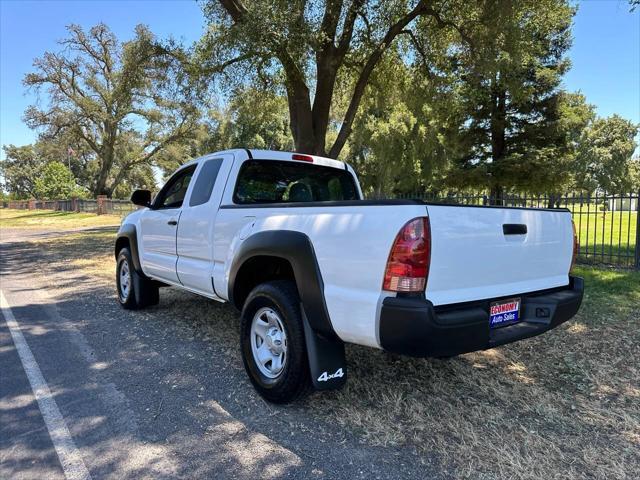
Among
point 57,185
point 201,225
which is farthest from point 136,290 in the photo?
point 57,185

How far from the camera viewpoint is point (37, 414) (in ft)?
10.8

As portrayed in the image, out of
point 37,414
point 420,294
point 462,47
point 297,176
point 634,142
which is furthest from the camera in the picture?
point 634,142

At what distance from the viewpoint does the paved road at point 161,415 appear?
271 centimetres

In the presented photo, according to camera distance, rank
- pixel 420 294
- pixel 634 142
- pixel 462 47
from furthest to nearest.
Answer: pixel 634 142 → pixel 462 47 → pixel 420 294

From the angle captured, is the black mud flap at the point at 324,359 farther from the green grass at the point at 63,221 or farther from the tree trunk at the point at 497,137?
the green grass at the point at 63,221

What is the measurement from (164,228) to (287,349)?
274cm

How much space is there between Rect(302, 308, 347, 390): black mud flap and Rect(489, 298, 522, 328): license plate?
1.05 metres

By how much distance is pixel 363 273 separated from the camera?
277 centimetres

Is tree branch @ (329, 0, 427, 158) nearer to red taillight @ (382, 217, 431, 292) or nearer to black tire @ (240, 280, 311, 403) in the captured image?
black tire @ (240, 280, 311, 403)

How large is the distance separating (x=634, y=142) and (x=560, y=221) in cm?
6077

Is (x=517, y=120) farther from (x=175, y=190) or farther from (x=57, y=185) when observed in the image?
(x=57, y=185)

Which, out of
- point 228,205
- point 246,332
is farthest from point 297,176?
point 246,332

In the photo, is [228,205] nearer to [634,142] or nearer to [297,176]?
[297,176]

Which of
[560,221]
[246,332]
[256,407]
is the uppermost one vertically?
[560,221]
